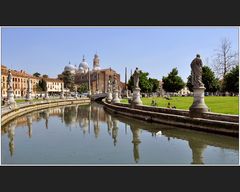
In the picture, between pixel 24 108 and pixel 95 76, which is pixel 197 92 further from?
pixel 95 76

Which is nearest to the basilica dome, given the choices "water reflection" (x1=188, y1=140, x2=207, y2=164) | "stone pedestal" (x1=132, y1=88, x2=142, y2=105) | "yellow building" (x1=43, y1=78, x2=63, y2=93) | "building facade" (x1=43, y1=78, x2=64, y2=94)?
"yellow building" (x1=43, y1=78, x2=63, y2=93)

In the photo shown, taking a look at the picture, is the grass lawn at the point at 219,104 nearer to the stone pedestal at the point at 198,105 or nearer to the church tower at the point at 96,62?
the stone pedestal at the point at 198,105

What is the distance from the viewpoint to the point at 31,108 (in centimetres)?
4319

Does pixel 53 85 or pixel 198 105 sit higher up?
pixel 53 85

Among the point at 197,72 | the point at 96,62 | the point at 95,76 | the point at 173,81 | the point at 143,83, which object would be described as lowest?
A: the point at 197,72

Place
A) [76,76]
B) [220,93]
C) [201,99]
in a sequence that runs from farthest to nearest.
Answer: [76,76]
[220,93]
[201,99]

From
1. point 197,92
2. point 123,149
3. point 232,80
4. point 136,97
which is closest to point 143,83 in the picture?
point 232,80

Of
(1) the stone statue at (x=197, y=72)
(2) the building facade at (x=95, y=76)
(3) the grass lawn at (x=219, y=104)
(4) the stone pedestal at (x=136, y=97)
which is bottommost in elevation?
(3) the grass lawn at (x=219, y=104)

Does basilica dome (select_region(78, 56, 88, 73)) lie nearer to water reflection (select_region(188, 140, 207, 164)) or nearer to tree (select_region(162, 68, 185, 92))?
tree (select_region(162, 68, 185, 92))

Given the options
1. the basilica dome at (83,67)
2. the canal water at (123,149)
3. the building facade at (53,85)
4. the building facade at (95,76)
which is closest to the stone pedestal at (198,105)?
the canal water at (123,149)

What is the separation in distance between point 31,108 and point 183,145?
31539 millimetres

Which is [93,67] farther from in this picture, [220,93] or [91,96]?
[220,93]
